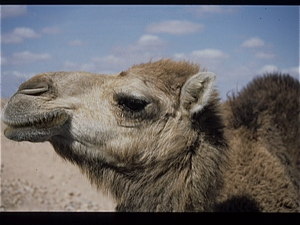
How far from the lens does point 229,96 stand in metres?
3.22

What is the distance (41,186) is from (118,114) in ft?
11.7

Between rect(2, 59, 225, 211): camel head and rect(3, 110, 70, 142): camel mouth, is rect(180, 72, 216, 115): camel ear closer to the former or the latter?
rect(2, 59, 225, 211): camel head

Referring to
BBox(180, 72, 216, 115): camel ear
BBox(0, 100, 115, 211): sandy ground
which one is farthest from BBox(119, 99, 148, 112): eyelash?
BBox(0, 100, 115, 211): sandy ground

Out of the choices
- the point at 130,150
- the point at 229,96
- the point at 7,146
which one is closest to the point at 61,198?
the point at 7,146

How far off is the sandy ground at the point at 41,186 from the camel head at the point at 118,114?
80.1 inches

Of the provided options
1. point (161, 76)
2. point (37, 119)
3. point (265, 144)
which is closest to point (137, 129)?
point (161, 76)

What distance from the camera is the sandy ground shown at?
4.70 metres

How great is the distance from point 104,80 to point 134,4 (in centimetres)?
87

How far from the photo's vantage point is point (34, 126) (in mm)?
2008

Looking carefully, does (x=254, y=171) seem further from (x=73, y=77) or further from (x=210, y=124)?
(x=73, y=77)

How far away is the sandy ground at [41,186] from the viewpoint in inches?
185

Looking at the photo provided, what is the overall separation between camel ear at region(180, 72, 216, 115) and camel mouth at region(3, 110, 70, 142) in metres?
0.69

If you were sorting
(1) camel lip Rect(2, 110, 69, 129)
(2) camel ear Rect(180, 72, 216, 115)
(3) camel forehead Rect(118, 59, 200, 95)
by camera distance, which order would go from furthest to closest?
(3) camel forehead Rect(118, 59, 200, 95) → (2) camel ear Rect(180, 72, 216, 115) → (1) camel lip Rect(2, 110, 69, 129)

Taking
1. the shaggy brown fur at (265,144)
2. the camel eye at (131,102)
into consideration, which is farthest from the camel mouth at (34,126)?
the shaggy brown fur at (265,144)
